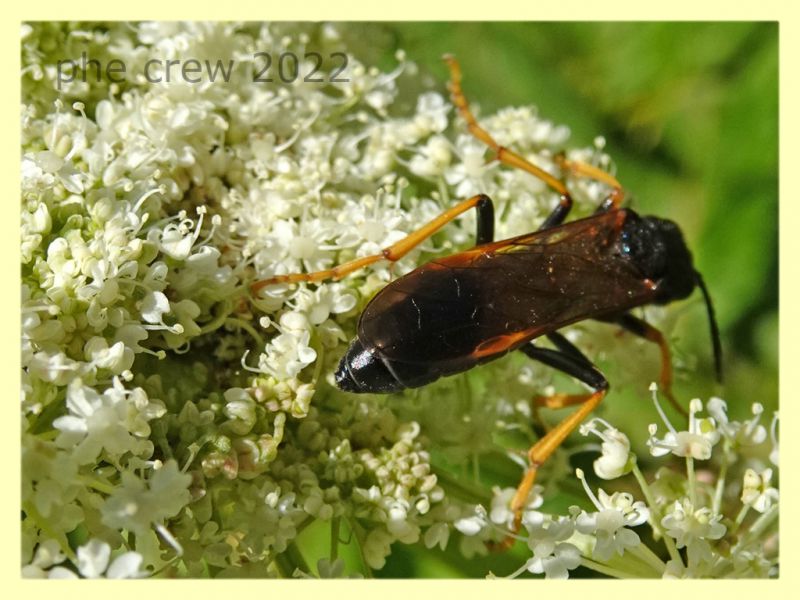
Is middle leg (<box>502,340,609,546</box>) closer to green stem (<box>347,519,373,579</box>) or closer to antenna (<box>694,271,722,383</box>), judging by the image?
green stem (<box>347,519,373,579</box>)

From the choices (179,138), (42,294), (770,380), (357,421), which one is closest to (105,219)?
(42,294)

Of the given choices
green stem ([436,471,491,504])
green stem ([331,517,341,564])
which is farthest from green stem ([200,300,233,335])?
green stem ([436,471,491,504])

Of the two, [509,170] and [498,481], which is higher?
[509,170]

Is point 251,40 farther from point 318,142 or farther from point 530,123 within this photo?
point 530,123

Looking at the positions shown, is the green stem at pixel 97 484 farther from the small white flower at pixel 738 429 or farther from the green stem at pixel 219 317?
the small white flower at pixel 738 429

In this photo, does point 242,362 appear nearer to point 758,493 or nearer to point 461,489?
point 461,489

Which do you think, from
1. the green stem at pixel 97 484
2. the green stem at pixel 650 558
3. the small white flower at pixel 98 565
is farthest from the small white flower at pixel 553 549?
the green stem at pixel 97 484
